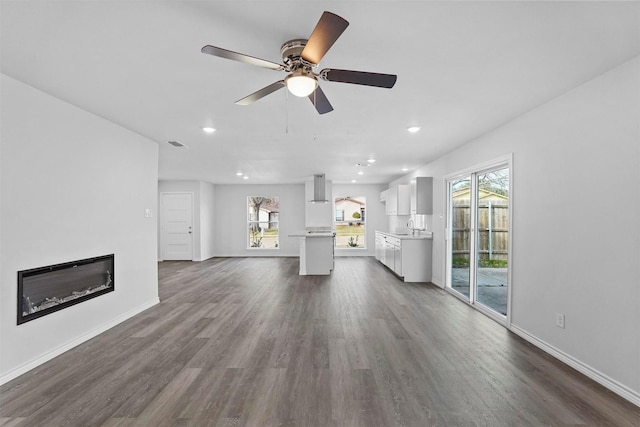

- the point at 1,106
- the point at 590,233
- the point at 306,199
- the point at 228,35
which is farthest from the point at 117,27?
the point at 306,199

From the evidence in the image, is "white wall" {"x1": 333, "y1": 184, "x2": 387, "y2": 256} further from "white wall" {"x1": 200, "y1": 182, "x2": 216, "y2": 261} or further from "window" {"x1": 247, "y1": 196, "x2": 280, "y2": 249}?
"white wall" {"x1": 200, "y1": 182, "x2": 216, "y2": 261}

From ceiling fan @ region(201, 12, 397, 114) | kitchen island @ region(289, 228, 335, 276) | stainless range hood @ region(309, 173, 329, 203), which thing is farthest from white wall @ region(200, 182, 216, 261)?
ceiling fan @ region(201, 12, 397, 114)

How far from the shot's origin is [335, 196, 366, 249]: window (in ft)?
32.7

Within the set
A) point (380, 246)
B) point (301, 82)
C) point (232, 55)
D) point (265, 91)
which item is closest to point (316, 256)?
point (380, 246)

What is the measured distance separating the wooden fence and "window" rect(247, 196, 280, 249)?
616 centimetres

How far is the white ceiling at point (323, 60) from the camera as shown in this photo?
1.69 meters

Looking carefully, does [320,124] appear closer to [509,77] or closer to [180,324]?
[509,77]

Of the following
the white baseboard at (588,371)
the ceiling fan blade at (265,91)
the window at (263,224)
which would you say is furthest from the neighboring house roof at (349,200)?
the ceiling fan blade at (265,91)

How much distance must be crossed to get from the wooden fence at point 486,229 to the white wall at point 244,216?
558 cm

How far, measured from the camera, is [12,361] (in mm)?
2492

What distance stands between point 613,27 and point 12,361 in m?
5.08

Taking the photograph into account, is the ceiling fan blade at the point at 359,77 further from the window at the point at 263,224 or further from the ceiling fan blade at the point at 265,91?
the window at the point at 263,224

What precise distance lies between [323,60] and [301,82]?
0.53 meters

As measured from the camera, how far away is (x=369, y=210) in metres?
9.89
